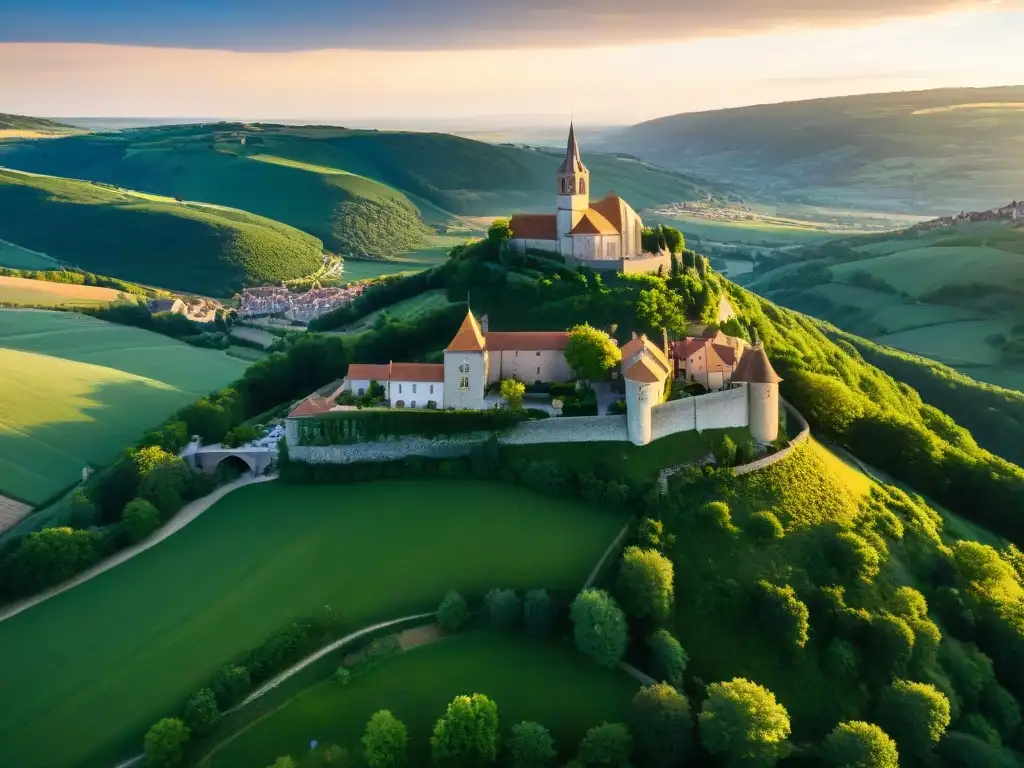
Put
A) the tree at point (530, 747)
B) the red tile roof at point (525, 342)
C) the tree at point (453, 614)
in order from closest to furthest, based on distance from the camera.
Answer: the tree at point (530, 747) → the tree at point (453, 614) → the red tile roof at point (525, 342)

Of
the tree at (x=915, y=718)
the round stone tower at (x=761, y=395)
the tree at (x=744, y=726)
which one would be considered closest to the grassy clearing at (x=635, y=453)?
the round stone tower at (x=761, y=395)

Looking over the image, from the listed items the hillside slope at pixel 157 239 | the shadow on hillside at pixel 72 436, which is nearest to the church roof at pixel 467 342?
the shadow on hillside at pixel 72 436

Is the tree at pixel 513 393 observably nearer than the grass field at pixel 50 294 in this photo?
Yes

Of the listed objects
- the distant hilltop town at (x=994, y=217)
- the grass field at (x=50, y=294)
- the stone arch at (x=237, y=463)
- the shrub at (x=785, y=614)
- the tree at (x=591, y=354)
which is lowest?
the shrub at (x=785, y=614)

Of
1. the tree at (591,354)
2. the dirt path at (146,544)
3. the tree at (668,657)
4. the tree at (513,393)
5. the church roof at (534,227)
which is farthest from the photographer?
the church roof at (534,227)

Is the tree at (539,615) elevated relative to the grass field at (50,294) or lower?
lower

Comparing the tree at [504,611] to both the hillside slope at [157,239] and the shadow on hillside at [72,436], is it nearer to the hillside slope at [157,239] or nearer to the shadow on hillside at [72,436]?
the shadow on hillside at [72,436]
